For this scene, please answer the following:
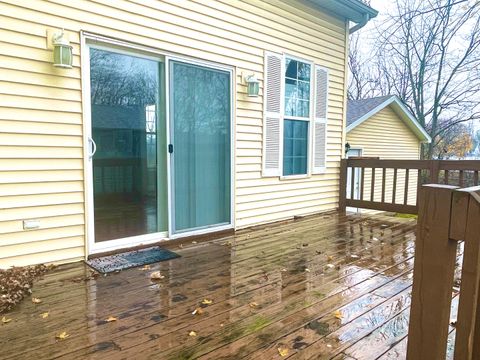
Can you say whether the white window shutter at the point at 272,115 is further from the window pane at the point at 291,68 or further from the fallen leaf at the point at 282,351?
the fallen leaf at the point at 282,351

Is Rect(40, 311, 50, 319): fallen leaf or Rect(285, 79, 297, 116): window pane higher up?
Rect(285, 79, 297, 116): window pane

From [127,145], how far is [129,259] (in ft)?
3.59

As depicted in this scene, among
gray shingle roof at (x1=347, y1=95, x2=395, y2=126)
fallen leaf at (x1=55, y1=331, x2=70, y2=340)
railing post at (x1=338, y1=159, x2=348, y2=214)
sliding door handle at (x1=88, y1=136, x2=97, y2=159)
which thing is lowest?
fallen leaf at (x1=55, y1=331, x2=70, y2=340)

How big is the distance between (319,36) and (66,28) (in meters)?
3.79

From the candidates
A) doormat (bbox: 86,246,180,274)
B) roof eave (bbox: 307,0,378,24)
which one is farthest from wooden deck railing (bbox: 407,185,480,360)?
roof eave (bbox: 307,0,378,24)

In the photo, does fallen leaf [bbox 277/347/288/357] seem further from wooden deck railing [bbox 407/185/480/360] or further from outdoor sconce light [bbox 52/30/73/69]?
outdoor sconce light [bbox 52/30/73/69]

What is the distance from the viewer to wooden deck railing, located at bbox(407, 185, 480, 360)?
1.13 metres

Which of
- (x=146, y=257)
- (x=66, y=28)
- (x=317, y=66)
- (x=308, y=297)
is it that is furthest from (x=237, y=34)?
(x=308, y=297)

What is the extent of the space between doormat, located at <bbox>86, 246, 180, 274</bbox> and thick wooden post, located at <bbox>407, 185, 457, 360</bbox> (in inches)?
94.8

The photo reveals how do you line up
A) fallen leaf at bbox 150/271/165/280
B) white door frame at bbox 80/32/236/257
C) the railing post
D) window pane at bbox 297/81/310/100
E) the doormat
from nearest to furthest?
fallen leaf at bbox 150/271/165/280 < the doormat < white door frame at bbox 80/32/236/257 < window pane at bbox 297/81/310/100 < the railing post

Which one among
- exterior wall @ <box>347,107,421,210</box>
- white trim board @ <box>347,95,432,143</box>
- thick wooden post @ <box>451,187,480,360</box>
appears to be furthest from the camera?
exterior wall @ <box>347,107,421,210</box>

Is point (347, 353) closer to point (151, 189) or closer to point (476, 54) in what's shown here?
point (151, 189)

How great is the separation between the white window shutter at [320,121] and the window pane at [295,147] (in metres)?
0.20

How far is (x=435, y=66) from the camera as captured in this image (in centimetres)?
1453
